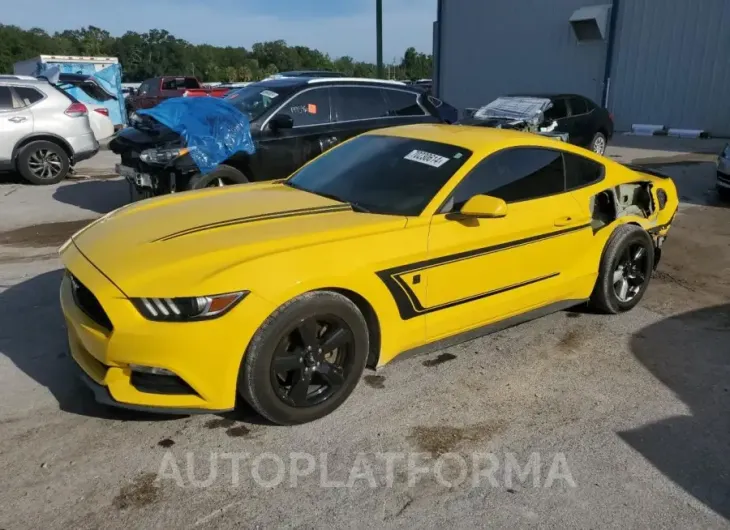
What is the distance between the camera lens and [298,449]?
3047mm

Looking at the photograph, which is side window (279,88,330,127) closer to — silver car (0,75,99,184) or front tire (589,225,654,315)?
front tire (589,225,654,315)

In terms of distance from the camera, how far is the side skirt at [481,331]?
3633 millimetres

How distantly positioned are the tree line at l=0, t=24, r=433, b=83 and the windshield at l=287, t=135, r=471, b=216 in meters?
59.2

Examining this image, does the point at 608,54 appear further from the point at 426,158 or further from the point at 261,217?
the point at 261,217

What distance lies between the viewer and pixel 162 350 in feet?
9.26

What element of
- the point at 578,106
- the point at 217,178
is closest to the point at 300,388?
the point at 217,178

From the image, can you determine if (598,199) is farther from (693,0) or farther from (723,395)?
(693,0)

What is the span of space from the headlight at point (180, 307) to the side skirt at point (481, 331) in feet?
3.81

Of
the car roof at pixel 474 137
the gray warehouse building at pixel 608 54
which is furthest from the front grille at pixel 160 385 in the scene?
the gray warehouse building at pixel 608 54

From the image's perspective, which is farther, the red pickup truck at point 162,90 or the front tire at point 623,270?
the red pickup truck at point 162,90

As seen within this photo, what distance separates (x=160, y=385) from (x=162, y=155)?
4.39 m

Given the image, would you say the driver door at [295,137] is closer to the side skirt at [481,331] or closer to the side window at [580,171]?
the side window at [580,171]

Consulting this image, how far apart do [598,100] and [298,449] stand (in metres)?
19.7

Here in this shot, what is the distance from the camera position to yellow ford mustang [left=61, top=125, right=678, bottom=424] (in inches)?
113
